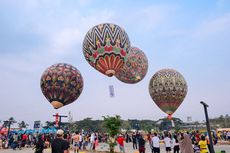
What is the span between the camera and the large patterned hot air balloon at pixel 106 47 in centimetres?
2225

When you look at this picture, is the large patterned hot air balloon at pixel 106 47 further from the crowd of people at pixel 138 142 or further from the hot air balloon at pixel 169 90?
the hot air balloon at pixel 169 90

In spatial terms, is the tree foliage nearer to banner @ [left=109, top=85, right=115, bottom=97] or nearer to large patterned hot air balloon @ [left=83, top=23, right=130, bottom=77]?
banner @ [left=109, top=85, right=115, bottom=97]

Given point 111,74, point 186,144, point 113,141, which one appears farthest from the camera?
point 111,74

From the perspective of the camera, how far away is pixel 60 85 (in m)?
27.5

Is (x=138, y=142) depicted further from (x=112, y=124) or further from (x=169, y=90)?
(x=169, y=90)

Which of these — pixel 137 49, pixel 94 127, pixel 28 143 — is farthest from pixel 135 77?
pixel 94 127

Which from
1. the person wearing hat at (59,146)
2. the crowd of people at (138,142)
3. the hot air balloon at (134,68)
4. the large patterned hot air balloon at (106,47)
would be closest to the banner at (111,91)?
the large patterned hot air balloon at (106,47)

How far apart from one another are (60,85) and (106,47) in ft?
26.3

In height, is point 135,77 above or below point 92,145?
above

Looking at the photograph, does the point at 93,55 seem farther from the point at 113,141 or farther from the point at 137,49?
the point at 137,49

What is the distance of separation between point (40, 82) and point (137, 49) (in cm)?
1189

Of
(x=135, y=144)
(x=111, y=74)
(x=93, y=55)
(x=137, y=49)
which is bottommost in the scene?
(x=135, y=144)

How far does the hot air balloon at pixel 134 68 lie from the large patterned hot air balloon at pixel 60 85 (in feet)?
15.9

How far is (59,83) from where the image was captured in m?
27.5
